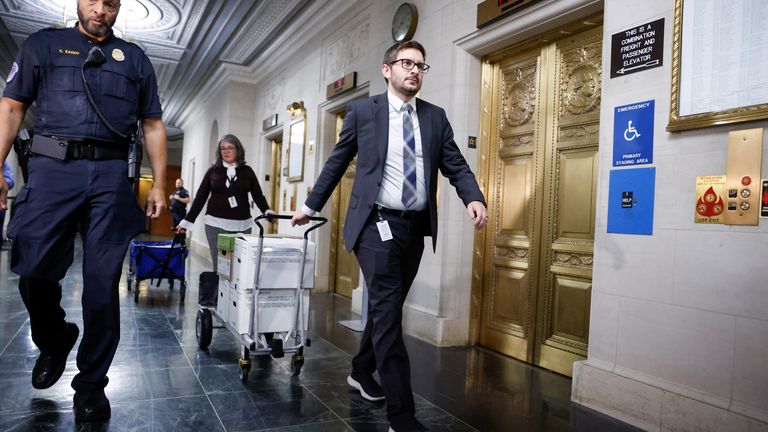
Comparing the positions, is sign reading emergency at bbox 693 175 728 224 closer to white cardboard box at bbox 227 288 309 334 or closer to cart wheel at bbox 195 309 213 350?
white cardboard box at bbox 227 288 309 334

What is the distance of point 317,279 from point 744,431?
530 cm

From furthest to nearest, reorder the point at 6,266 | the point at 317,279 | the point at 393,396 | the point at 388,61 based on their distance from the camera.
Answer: the point at 6,266, the point at 317,279, the point at 388,61, the point at 393,396

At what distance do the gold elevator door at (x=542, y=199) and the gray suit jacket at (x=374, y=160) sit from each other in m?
1.33

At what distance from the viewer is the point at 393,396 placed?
→ 208cm

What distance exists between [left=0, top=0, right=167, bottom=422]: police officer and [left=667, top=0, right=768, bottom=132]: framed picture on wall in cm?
252

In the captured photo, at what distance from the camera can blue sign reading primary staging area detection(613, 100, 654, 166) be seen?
262 centimetres

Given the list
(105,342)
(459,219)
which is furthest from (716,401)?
(105,342)

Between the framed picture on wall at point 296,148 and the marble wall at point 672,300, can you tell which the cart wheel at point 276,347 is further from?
the framed picture on wall at point 296,148

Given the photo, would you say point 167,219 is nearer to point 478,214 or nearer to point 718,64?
point 478,214

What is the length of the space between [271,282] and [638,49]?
7.57 ft

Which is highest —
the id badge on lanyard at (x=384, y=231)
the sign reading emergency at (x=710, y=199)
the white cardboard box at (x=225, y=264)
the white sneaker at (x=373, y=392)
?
the sign reading emergency at (x=710, y=199)

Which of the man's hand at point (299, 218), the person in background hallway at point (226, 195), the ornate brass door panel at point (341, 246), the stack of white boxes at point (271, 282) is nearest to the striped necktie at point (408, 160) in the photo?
the man's hand at point (299, 218)

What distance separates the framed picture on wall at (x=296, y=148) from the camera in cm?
754

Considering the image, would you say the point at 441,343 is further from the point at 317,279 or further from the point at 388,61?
the point at 317,279
